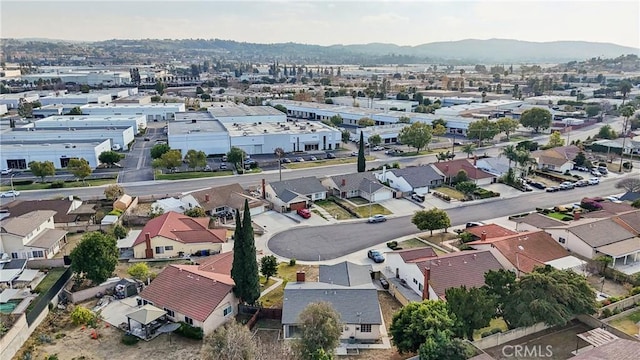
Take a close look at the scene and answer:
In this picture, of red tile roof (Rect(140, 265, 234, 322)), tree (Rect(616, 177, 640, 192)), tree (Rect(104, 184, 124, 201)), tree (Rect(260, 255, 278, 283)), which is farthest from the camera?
tree (Rect(616, 177, 640, 192))

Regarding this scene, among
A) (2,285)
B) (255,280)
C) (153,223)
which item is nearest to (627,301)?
(255,280)

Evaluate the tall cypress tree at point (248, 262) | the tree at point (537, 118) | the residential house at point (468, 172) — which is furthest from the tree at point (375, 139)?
the tall cypress tree at point (248, 262)

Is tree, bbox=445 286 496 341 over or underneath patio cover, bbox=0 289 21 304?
over

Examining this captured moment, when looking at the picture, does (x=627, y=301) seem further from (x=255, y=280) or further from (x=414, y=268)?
(x=255, y=280)

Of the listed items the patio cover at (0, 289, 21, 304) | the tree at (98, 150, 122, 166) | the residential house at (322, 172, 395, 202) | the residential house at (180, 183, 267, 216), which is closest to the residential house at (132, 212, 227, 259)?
the residential house at (180, 183, 267, 216)

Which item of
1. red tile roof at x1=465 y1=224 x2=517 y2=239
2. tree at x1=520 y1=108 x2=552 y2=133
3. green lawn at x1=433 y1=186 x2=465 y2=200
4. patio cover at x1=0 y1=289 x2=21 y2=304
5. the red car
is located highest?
tree at x1=520 y1=108 x2=552 y2=133

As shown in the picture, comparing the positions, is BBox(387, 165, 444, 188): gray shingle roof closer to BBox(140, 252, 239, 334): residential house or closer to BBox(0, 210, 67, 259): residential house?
BBox(140, 252, 239, 334): residential house

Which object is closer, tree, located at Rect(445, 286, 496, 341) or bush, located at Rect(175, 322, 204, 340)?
tree, located at Rect(445, 286, 496, 341)
